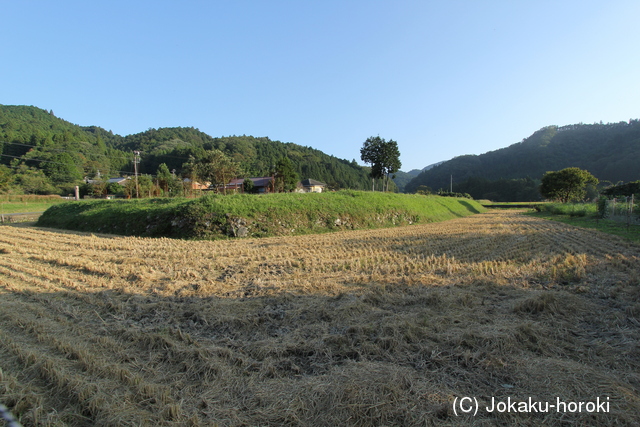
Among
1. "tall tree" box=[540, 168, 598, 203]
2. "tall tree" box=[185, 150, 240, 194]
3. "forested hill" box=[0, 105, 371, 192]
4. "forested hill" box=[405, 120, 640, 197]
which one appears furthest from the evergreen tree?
"forested hill" box=[405, 120, 640, 197]

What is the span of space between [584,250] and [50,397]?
12.8m

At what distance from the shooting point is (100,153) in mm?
78500

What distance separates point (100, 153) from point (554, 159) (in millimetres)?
140905

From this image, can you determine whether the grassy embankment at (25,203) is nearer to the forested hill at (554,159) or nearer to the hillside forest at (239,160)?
the hillside forest at (239,160)

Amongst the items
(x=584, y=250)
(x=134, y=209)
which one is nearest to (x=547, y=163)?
(x=584, y=250)

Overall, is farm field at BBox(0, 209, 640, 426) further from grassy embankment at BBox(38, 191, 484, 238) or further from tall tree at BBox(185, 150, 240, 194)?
tall tree at BBox(185, 150, 240, 194)

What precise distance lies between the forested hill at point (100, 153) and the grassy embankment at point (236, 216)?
112 ft

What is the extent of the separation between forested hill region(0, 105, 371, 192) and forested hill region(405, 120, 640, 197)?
4135 cm

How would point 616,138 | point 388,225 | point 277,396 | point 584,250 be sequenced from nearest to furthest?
point 277,396 < point 584,250 < point 388,225 < point 616,138

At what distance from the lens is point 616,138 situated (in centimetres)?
8462

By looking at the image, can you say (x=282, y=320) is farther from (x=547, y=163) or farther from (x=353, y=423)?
(x=547, y=163)

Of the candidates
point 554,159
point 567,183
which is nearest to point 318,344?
point 567,183

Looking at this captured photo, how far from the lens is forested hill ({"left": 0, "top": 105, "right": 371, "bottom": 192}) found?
58656 mm

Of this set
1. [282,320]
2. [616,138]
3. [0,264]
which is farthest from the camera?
[616,138]
